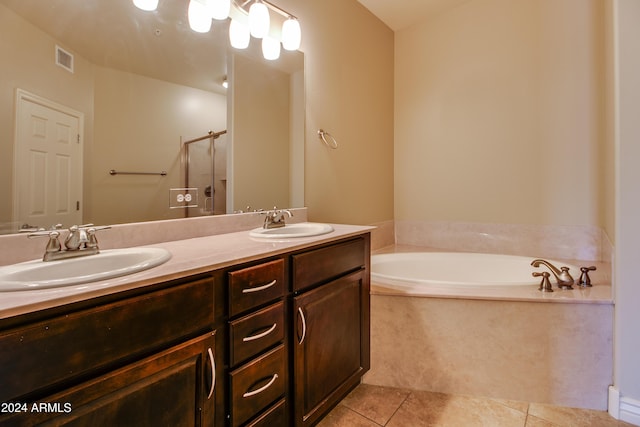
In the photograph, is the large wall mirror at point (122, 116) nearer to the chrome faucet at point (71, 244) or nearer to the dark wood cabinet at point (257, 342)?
the chrome faucet at point (71, 244)

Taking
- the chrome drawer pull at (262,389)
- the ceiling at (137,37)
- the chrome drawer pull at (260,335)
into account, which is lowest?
the chrome drawer pull at (262,389)

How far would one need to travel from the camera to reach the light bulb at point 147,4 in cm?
137

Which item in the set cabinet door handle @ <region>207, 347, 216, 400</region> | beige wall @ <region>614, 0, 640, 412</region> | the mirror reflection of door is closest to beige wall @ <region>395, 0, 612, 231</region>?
beige wall @ <region>614, 0, 640, 412</region>

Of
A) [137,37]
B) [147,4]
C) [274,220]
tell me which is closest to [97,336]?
[274,220]

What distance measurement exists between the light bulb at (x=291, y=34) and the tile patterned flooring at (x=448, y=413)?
2091mm

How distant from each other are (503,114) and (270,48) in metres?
1.88

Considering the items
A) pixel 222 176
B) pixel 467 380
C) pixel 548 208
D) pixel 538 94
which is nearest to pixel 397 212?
pixel 548 208

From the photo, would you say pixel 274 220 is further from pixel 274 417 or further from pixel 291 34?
pixel 291 34

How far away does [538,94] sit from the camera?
2.46 m

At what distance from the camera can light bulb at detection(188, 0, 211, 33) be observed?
1.56 meters

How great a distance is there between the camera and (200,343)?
0.92 meters

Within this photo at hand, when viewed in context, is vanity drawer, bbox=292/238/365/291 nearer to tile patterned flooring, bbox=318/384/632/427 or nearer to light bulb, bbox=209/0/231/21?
tile patterned flooring, bbox=318/384/632/427

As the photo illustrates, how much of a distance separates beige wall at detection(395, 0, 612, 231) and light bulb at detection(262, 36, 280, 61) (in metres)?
1.49

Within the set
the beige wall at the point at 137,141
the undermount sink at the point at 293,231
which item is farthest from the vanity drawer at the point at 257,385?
the beige wall at the point at 137,141
